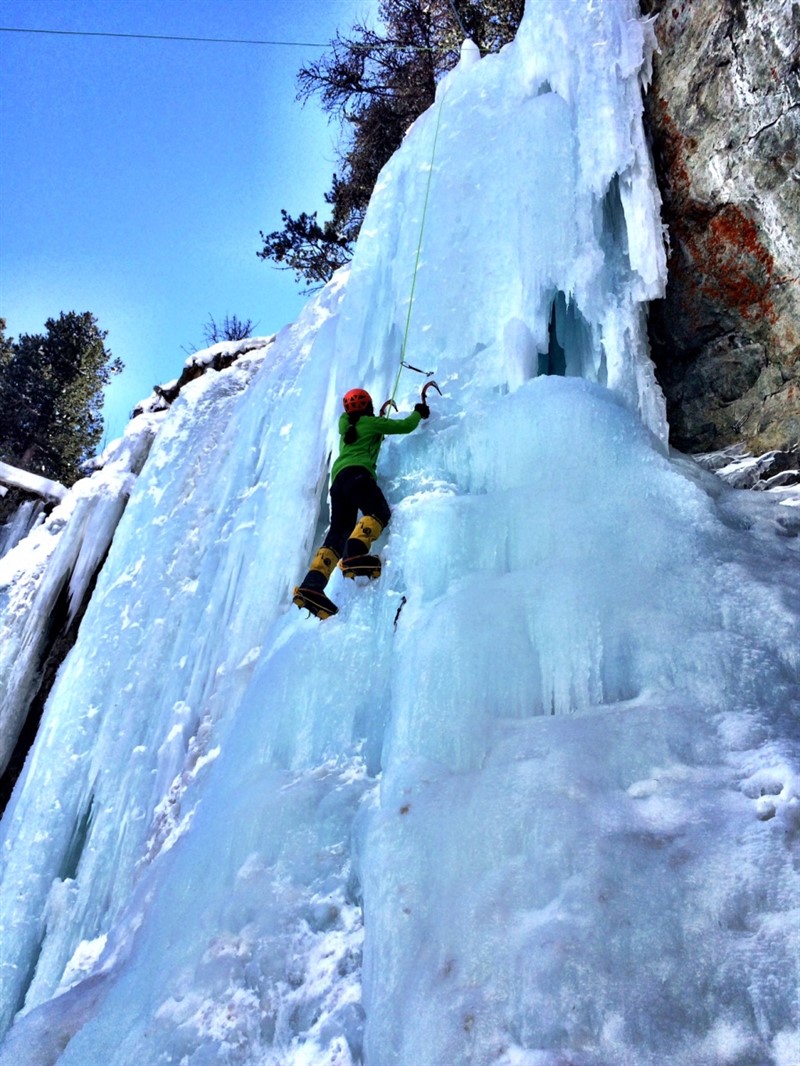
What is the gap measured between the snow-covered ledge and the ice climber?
24.4ft

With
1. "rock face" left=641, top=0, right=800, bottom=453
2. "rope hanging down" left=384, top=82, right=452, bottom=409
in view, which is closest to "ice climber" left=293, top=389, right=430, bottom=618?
"rope hanging down" left=384, top=82, right=452, bottom=409

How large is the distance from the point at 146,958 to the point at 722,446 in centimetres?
367

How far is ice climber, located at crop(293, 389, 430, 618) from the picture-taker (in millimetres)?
3182

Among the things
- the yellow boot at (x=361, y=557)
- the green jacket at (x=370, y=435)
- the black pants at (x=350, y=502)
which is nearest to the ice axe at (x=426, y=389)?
the green jacket at (x=370, y=435)

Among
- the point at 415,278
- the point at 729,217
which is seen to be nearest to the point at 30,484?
the point at 415,278

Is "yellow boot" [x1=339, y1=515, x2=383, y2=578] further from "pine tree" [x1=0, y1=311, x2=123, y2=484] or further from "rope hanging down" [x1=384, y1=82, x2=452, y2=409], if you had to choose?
"pine tree" [x1=0, y1=311, x2=123, y2=484]

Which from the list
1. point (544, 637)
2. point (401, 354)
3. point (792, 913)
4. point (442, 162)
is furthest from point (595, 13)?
point (792, 913)

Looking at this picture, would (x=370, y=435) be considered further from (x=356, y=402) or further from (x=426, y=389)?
(x=426, y=389)

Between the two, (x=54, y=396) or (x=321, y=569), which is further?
(x=54, y=396)

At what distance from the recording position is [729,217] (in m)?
4.26

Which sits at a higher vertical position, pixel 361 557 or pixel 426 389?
pixel 426 389

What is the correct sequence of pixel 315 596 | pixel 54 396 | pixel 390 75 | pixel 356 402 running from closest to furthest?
1. pixel 315 596
2. pixel 356 402
3. pixel 390 75
4. pixel 54 396

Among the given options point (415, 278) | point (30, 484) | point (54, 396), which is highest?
point (54, 396)

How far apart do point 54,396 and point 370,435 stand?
12.2m
